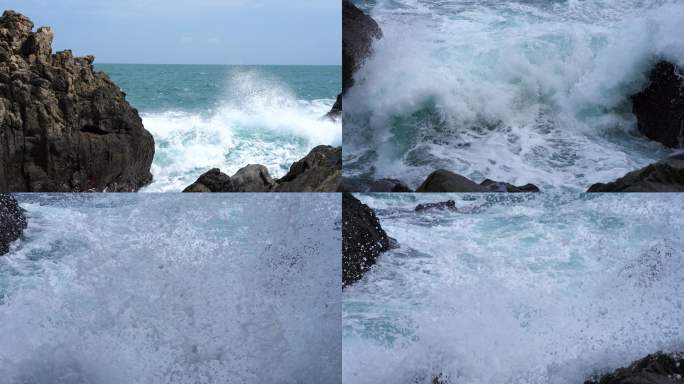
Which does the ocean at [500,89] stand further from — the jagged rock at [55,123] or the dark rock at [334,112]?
the jagged rock at [55,123]

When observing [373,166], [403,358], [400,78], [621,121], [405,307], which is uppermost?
[400,78]

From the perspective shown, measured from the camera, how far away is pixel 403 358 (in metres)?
2.56

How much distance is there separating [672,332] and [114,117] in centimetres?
395

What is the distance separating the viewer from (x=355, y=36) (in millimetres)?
2799

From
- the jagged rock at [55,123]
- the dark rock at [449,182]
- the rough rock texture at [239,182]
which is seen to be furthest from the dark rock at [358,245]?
the jagged rock at [55,123]

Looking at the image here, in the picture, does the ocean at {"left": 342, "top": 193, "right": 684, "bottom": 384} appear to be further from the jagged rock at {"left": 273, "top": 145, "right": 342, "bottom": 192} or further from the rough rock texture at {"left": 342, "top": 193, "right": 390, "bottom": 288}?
the jagged rock at {"left": 273, "top": 145, "right": 342, "bottom": 192}

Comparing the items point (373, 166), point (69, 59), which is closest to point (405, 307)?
point (373, 166)

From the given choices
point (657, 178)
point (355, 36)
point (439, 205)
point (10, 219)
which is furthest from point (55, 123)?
point (657, 178)

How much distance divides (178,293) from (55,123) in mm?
1453

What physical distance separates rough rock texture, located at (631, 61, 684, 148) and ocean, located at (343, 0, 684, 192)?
52 mm

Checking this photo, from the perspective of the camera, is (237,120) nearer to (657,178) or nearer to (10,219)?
(10,219)

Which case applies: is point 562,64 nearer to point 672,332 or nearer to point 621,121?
point 621,121

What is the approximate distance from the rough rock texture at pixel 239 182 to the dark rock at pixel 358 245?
0.59m

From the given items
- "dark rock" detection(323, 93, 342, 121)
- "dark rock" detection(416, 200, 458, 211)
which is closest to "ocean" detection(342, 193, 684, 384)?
"dark rock" detection(416, 200, 458, 211)
